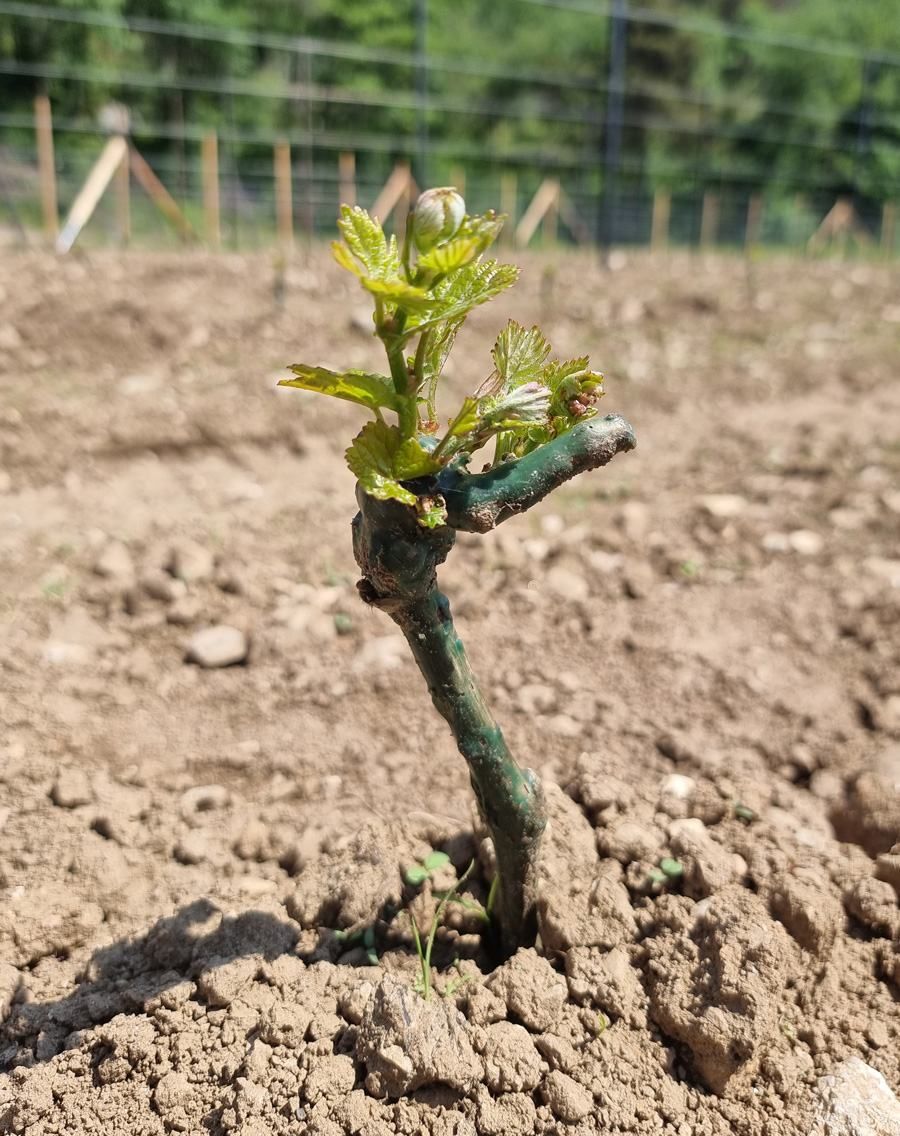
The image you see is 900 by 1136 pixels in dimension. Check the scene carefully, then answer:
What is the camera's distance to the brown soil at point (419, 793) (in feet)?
4.44

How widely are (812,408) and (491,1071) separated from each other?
5.10m

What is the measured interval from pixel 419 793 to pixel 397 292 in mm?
1312

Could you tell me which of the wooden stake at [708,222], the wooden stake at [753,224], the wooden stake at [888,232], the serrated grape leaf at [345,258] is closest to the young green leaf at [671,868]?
the serrated grape leaf at [345,258]

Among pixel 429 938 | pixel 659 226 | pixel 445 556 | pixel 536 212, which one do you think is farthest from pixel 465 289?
pixel 659 226

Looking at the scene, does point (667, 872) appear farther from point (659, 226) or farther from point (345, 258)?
point (659, 226)

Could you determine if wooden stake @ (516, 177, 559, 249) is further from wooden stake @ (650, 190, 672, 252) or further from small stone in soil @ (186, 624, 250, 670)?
small stone in soil @ (186, 624, 250, 670)

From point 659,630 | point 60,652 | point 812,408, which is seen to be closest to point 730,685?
point 659,630

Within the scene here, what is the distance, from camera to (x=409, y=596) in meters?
1.24

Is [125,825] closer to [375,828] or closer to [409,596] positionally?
[375,828]

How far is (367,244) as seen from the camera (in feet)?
3.47

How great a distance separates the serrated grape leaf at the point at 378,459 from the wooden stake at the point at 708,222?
1951 cm

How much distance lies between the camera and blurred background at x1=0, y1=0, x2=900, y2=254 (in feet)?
40.8

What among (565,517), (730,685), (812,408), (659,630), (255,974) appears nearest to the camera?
(255,974)

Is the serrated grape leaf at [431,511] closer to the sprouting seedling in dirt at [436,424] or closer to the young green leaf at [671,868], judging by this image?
the sprouting seedling in dirt at [436,424]
